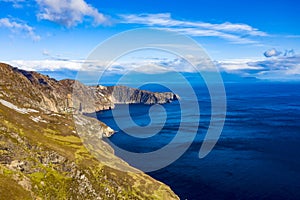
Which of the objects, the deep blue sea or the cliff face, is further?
the deep blue sea

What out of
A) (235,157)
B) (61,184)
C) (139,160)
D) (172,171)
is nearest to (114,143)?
(139,160)

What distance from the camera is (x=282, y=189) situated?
113375 millimetres

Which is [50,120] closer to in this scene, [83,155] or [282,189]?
[83,155]

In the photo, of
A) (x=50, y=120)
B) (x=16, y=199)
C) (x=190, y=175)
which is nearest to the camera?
(x=16, y=199)

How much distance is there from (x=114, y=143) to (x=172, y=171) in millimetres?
59308

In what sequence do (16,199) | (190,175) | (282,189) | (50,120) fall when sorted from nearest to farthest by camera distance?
(16,199) → (282,189) → (190,175) → (50,120)

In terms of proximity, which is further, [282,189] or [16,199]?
[282,189]

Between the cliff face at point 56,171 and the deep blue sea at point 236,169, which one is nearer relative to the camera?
the cliff face at point 56,171

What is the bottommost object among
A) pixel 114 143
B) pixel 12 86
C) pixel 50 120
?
pixel 114 143

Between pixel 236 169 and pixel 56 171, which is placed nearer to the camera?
pixel 56 171

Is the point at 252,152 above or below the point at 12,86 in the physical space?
below

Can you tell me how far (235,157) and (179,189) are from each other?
174ft

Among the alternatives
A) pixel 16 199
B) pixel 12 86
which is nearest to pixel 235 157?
pixel 16 199

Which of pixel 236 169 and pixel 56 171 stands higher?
pixel 56 171
